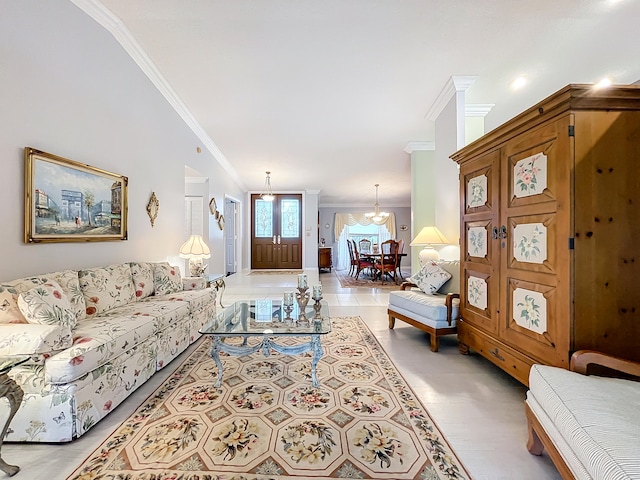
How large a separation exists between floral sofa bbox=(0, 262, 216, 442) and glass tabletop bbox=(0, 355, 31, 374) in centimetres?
4

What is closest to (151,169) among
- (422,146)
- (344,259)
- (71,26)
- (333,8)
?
(71,26)

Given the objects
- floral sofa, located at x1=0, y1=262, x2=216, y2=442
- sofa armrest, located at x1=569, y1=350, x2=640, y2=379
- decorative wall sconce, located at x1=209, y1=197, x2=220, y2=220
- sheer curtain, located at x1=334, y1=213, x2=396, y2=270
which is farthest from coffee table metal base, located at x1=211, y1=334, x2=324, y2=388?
sheer curtain, located at x1=334, y1=213, x2=396, y2=270

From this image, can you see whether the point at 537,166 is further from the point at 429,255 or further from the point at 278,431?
the point at 429,255

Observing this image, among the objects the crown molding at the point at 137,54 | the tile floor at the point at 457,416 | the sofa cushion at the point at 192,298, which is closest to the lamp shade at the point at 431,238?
the tile floor at the point at 457,416

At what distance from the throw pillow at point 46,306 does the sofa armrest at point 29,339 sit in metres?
0.10

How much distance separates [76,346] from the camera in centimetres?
154

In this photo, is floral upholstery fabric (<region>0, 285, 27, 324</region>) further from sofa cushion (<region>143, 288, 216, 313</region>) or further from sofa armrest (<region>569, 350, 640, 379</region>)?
sofa armrest (<region>569, 350, 640, 379</region>)

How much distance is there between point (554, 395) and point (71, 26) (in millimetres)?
4010

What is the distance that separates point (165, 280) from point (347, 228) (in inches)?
347

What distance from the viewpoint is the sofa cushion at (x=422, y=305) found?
2.65m

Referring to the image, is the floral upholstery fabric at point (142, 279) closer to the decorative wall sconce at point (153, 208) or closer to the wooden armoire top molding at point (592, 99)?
the decorative wall sconce at point (153, 208)

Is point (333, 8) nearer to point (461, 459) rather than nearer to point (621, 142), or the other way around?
point (621, 142)

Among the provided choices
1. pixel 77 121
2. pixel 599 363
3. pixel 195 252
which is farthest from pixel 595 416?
pixel 195 252

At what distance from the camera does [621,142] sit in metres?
1.47
